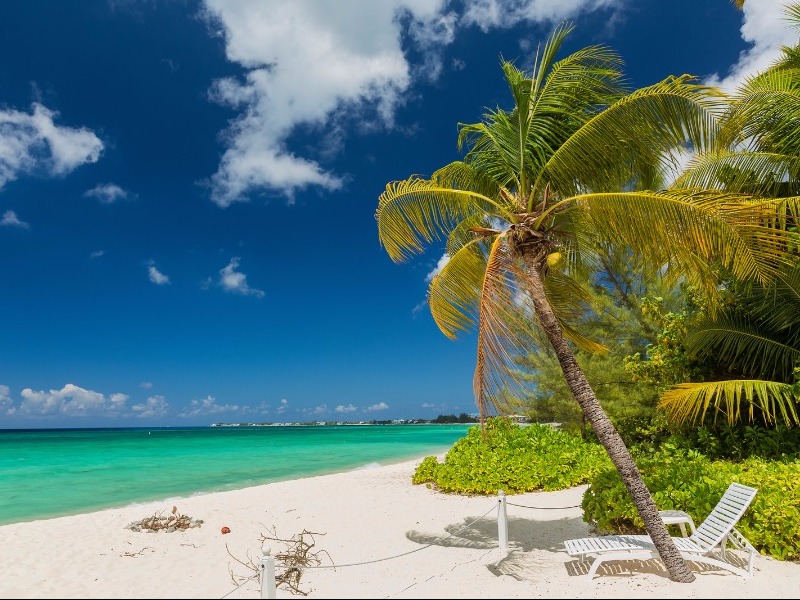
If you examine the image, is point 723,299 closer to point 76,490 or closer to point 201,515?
point 201,515

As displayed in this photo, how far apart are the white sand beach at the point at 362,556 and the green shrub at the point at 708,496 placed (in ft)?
0.98

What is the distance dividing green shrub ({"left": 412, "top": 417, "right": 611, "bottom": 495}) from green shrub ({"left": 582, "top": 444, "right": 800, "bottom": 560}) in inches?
151

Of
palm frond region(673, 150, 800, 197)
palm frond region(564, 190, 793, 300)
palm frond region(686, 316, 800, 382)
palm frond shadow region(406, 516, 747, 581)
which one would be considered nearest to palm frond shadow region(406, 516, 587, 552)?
palm frond shadow region(406, 516, 747, 581)

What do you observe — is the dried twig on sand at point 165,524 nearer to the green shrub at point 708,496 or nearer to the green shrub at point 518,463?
the green shrub at point 518,463

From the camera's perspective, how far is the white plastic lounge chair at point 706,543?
5430mm

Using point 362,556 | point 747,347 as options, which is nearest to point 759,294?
point 747,347

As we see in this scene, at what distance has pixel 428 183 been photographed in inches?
275

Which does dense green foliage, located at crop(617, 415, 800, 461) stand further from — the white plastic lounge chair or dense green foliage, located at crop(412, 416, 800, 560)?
the white plastic lounge chair

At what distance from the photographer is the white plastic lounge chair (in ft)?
17.8

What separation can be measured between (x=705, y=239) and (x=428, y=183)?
3294mm

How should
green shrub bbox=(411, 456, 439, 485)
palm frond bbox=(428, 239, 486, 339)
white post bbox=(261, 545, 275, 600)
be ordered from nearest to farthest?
white post bbox=(261, 545, 275, 600)
palm frond bbox=(428, 239, 486, 339)
green shrub bbox=(411, 456, 439, 485)

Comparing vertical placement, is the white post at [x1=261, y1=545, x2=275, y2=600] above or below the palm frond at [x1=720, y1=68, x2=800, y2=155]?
below

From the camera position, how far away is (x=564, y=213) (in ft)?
22.0

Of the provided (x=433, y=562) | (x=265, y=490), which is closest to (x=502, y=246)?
(x=433, y=562)
